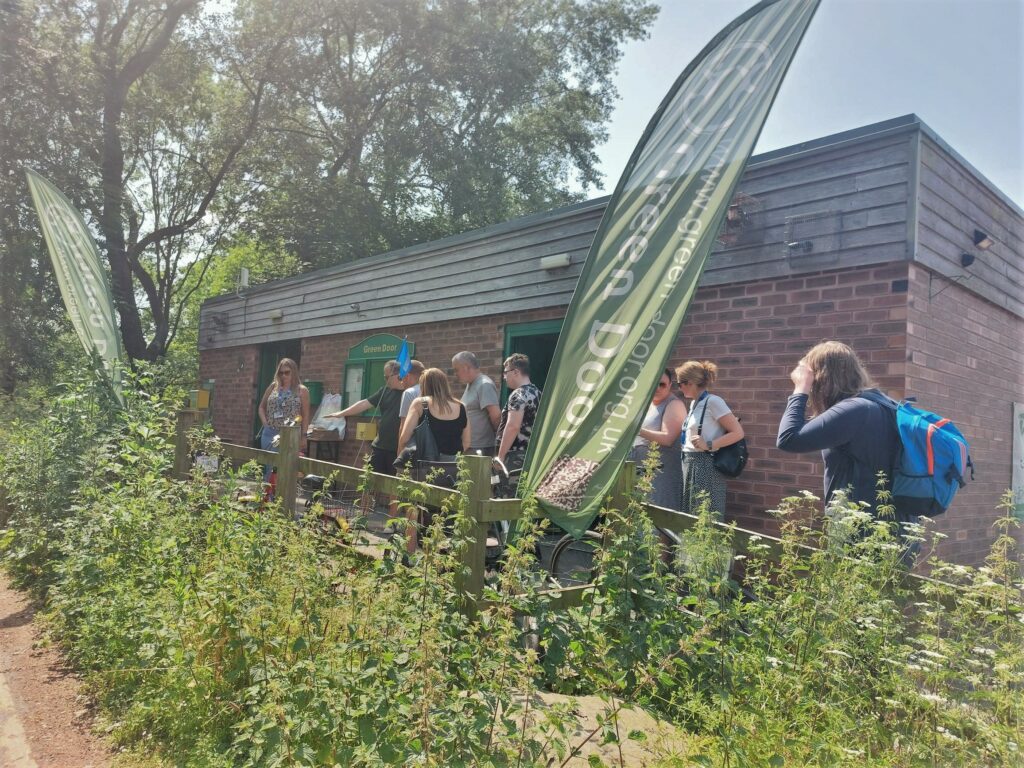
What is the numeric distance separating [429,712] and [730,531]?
1.37 m

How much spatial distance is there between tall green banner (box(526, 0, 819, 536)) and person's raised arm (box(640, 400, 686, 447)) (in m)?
1.83

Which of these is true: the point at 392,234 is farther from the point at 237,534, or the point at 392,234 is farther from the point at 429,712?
the point at 429,712

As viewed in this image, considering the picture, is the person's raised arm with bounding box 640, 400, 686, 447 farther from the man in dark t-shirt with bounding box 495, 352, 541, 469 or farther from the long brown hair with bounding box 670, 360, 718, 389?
the man in dark t-shirt with bounding box 495, 352, 541, 469

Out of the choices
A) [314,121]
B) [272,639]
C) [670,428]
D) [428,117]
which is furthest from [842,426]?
[314,121]

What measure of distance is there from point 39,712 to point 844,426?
404cm

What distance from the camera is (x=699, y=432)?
15.7 feet

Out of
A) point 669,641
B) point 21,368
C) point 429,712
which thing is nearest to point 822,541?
point 669,641

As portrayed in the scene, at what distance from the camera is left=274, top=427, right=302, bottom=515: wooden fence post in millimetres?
4352

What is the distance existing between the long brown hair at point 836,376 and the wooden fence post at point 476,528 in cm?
166

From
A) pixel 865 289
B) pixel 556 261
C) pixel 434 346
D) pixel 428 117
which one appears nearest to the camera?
pixel 865 289

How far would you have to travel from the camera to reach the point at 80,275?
7.02 meters

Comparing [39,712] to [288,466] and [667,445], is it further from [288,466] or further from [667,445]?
[667,445]

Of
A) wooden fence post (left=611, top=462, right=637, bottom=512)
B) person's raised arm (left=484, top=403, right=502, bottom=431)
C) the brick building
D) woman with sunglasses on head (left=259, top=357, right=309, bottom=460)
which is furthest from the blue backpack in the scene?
woman with sunglasses on head (left=259, top=357, right=309, bottom=460)

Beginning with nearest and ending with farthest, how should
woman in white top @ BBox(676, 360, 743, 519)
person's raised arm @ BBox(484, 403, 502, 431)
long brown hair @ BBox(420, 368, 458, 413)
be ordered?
woman in white top @ BBox(676, 360, 743, 519) → long brown hair @ BBox(420, 368, 458, 413) → person's raised arm @ BBox(484, 403, 502, 431)
